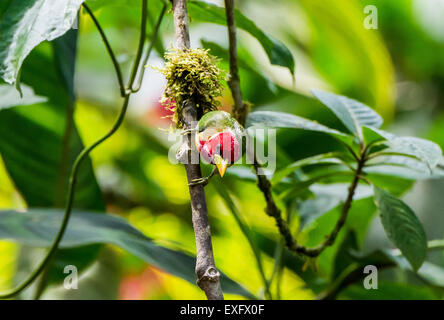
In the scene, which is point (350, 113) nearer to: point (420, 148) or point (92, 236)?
point (420, 148)

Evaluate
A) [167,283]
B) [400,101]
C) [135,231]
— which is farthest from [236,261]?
[400,101]

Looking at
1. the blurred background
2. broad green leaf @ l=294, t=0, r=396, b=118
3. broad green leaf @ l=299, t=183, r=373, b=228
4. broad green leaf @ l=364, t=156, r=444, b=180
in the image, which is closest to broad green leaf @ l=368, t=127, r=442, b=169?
broad green leaf @ l=364, t=156, r=444, b=180

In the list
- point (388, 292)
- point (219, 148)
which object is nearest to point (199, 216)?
point (219, 148)

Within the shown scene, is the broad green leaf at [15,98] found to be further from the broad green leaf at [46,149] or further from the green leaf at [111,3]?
the green leaf at [111,3]

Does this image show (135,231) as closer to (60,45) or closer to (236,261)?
(60,45)

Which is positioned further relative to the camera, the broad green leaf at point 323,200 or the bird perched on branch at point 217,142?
the broad green leaf at point 323,200

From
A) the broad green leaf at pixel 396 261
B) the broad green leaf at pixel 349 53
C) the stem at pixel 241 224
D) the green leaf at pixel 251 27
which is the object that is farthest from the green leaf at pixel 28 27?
→ the broad green leaf at pixel 349 53

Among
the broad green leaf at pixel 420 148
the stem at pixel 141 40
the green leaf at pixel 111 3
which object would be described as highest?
the green leaf at pixel 111 3
